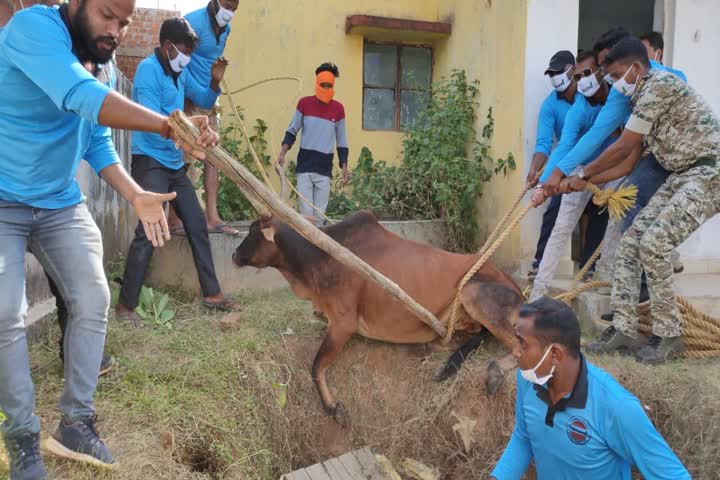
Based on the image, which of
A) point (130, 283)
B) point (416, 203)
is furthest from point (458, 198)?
point (130, 283)

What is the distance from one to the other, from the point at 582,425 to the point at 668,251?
2.01 metres

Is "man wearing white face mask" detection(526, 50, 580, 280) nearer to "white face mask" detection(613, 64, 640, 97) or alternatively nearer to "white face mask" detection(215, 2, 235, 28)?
"white face mask" detection(613, 64, 640, 97)

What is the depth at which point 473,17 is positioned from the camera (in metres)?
7.89

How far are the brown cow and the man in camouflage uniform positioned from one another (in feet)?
2.70

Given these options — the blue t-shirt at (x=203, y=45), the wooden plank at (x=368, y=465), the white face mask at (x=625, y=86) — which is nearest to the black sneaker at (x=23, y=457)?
the wooden plank at (x=368, y=465)

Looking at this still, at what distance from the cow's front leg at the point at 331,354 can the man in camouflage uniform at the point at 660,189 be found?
1818 millimetres

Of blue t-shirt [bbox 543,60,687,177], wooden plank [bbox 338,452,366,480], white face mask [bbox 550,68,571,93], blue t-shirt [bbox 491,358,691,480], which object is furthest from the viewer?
white face mask [bbox 550,68,571,93]

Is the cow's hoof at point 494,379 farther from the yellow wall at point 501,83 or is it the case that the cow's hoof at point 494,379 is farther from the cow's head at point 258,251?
the yellow wall at point 501,83

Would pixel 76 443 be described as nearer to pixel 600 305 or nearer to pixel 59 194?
pixel 59 194

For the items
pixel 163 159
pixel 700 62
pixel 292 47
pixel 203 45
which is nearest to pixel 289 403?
pixel 163 159

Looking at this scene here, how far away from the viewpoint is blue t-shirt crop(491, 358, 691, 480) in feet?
7.50

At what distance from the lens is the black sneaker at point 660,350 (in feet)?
13.6

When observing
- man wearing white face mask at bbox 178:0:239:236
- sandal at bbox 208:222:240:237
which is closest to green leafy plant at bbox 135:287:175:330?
sandal at bbox 208:222:240:237

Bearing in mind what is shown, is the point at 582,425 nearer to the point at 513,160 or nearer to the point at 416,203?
the point at 513,160
